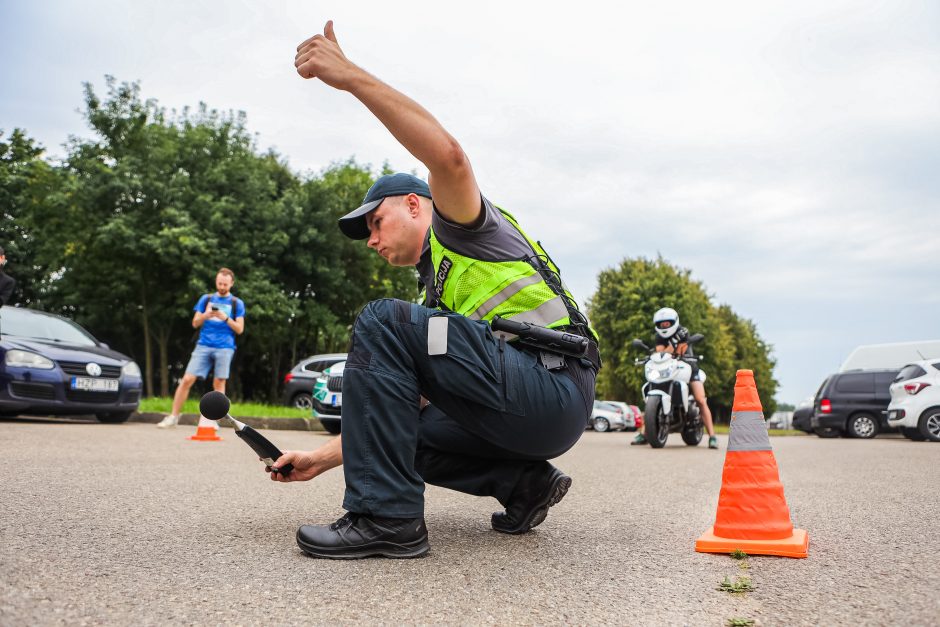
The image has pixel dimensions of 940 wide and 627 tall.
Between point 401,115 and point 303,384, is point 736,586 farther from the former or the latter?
point 303,384

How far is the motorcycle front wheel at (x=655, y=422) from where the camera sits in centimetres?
1075

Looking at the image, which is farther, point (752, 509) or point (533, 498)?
Answer: point (533, 498)

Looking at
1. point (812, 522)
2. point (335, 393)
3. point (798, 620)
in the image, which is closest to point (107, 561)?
point (798, 620)

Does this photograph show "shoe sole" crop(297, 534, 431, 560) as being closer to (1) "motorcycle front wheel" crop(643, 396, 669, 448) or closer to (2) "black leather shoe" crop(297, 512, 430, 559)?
(2) "black leather shoe" crop(297, 512, 430, 559)

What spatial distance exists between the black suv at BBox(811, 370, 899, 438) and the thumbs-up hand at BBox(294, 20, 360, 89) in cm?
1845

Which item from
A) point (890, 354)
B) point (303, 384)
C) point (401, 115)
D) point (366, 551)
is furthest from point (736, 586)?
point (890, 354)

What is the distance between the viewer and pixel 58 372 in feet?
34.6

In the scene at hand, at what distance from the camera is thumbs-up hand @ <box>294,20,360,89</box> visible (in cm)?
261

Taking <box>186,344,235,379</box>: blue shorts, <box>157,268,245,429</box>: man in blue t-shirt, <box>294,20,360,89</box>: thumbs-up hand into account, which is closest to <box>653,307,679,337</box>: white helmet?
<box>157,268,245,429</box>: man in blue t-shirt

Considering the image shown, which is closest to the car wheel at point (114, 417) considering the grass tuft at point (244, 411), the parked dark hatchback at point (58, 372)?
the parked dark hatchback at point (58, 372)

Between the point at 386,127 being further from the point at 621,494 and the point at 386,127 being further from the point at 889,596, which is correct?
the point at 621,494

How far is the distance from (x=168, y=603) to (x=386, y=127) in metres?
1.51

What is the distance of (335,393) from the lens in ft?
41.2

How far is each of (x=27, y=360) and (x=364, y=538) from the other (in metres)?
9.28
